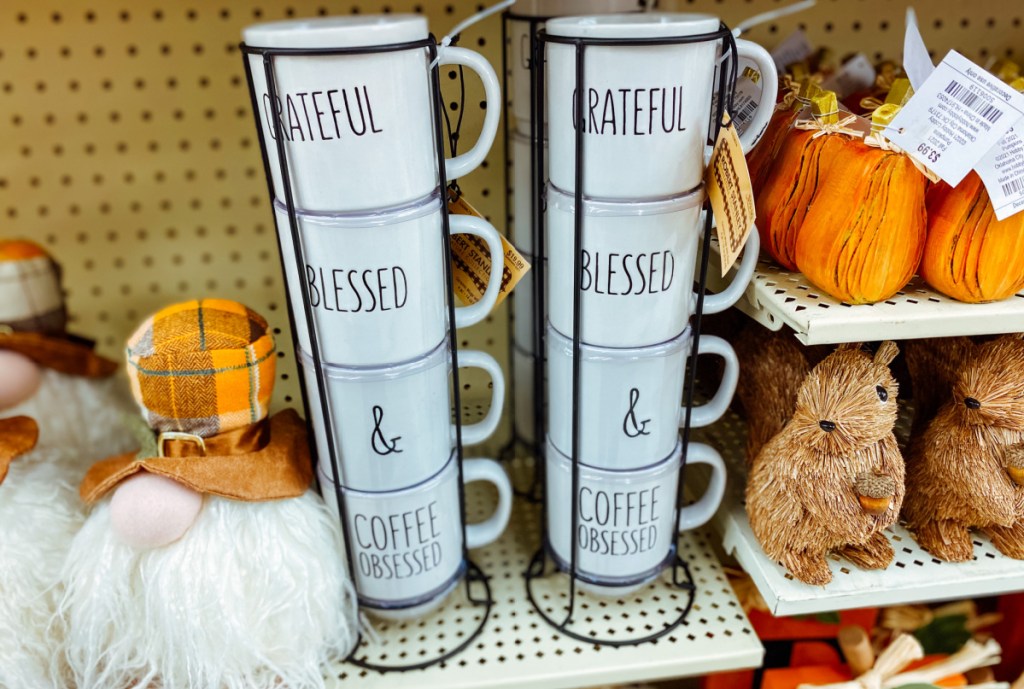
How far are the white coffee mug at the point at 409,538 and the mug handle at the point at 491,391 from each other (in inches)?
1.1

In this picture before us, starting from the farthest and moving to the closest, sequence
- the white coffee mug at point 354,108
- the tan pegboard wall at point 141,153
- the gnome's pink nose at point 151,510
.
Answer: the tan pegboard wall at point 141,153 → the gnome's pink nose at point 151,510 → the white coffee mug at point 354,108

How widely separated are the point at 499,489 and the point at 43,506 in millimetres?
405

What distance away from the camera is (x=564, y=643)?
705 millimetres

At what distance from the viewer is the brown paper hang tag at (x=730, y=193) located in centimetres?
51

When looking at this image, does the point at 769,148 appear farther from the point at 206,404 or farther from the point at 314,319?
the point at 206,404

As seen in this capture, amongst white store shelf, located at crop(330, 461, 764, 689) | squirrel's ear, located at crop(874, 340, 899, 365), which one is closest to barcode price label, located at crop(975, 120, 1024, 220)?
squirrel's ear, located at crop(874, 340, 899, 365)

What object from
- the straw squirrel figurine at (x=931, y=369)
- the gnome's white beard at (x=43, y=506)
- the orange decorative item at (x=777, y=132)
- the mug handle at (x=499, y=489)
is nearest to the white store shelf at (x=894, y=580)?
the straw squirrel figurine at (x=931, y=369)

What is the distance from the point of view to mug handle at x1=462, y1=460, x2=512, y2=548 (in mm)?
692

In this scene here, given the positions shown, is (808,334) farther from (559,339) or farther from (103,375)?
(103,375)

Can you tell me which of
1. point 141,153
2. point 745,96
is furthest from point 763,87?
point 141,153

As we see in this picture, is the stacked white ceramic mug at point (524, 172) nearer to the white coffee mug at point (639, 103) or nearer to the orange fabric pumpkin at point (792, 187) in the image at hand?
the white coffee mug at point (639, 103)

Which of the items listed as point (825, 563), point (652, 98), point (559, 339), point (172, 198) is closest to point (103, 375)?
point (172, 198)

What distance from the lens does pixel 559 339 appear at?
63 centimetres

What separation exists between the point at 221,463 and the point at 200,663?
17 cm
